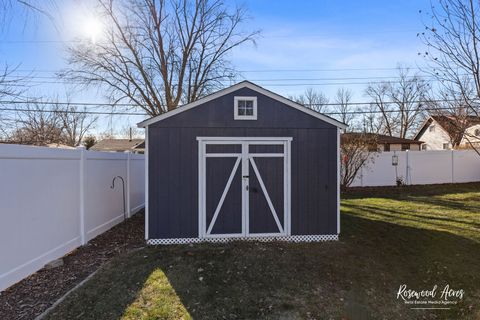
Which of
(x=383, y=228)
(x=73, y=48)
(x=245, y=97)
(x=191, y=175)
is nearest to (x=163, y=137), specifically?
(x=191, y=175)

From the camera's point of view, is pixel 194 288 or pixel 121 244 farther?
pixel 121 244

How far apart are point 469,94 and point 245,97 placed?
562 centimetres

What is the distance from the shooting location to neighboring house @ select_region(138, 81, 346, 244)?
5688 millimetres

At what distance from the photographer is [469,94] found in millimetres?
7418

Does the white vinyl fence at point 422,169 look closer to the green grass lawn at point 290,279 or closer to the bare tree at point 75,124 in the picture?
the green grass lawn at point 290,279

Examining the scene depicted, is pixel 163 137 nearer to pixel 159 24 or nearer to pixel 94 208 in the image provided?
pixel 94 208

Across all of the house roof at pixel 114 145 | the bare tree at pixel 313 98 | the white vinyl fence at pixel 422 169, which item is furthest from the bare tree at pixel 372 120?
the house roof at pixel 114 145

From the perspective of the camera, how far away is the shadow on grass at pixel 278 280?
11.6 ft

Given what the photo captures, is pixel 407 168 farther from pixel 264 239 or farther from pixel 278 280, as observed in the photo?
pixel 278 280

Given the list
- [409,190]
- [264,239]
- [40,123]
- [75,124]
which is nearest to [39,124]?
[40,123]

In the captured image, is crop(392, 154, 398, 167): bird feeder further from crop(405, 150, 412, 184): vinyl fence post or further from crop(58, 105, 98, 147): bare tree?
crop(58, 105, 98, 147): bare tree

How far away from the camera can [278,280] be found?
13.9 ft

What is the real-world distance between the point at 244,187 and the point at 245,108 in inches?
58.0

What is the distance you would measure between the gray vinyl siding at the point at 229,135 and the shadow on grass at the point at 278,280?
1.69 ft
